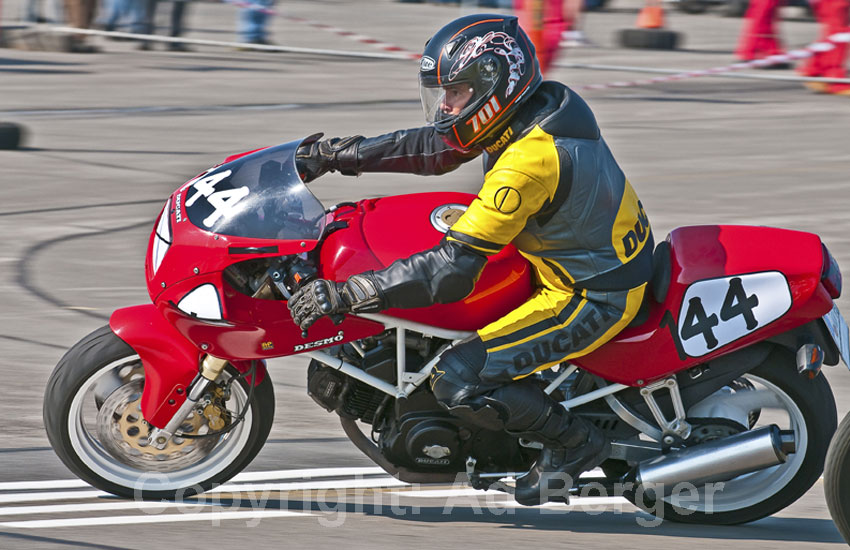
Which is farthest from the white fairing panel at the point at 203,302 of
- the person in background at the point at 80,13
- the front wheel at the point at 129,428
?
the person in background at the point at 80,13

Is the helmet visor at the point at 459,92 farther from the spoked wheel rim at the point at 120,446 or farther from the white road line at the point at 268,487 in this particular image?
the white road line at the point at 268,487

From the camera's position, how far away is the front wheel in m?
4.52

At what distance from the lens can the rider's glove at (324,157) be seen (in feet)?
15.0

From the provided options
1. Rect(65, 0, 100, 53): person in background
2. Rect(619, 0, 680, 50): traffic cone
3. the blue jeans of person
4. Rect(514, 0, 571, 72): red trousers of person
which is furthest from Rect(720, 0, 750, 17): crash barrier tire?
Rect(65, 0, 100, 53): person in background

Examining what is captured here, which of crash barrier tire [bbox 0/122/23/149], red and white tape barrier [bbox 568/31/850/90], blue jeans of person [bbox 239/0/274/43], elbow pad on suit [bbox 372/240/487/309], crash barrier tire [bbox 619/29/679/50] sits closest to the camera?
elbow pad on suit [bbox 372/240/487/309]

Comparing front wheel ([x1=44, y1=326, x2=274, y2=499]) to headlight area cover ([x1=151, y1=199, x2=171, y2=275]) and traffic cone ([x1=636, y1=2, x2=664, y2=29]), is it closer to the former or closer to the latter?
headlight area cover ([x1=151, y1=199, x2=171, y2=275])

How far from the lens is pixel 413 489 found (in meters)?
4.96

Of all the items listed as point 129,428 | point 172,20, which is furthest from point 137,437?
point 172,20

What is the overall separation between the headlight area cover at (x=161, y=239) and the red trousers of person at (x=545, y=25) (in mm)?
11031

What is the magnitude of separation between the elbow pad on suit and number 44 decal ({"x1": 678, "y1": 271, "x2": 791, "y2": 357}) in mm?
844

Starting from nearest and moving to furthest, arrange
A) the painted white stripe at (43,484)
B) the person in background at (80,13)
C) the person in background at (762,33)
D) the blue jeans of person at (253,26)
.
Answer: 1. the painted white stripe at (43,484)
2. the person in background at (762,33)
3. the person in background at (80,13)
4. the blue jeans of person at (253,26)

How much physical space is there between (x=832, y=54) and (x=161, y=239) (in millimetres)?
12843

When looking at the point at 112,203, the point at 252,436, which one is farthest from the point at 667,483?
the point at 112,203

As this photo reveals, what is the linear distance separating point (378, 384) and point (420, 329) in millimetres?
269
